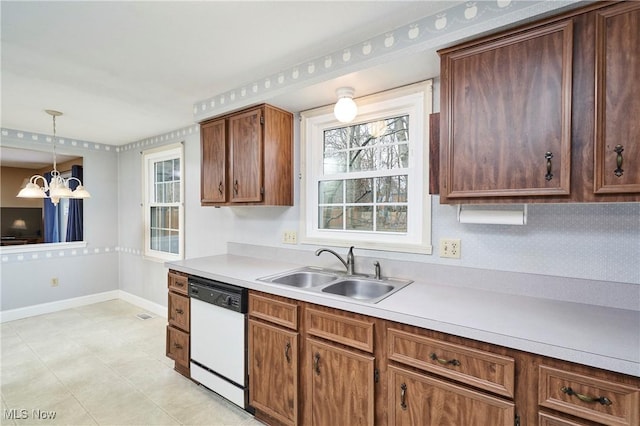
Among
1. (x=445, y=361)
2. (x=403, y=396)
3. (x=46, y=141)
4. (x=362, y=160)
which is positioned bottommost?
(x=403, y=396)

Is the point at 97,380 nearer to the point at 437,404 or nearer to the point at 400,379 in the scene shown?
the point at 400,379

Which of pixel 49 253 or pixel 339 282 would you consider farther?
pixel 49 253

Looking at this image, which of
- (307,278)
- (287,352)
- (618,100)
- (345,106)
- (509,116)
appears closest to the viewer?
(618,100)

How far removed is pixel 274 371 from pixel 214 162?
179cm

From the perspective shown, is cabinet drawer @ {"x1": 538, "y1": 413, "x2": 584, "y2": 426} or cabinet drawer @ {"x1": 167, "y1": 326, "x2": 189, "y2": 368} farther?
cabinet drawer @ {"x1": 167, "y1": 326, "x2": 189, "y2": 368}

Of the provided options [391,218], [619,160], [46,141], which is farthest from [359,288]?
[46,141]

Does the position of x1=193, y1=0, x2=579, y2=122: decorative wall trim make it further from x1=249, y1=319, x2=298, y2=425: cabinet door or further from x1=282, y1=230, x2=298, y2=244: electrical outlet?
x1=249, y1=319, x2=298, y2=425: cabinet door

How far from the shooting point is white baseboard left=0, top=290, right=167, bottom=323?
150 inches

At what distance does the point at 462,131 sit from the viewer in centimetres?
150

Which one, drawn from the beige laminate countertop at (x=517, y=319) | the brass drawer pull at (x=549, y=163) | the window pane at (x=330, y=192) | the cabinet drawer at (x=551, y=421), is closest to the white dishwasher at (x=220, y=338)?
the beige laminate countertop at (x=517, y=319)

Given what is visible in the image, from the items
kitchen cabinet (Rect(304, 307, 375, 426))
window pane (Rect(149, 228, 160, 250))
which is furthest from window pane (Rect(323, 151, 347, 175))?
window pane (Rect(149, 228, 160, 250))

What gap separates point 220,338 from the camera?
2.15 meters

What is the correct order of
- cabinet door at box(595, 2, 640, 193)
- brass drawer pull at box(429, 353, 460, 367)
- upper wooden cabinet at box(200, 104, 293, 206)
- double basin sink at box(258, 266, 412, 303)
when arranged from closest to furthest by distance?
cabinet door at box(595, 2, 640, 193), brass drawer pull at box(429, 353, 460, 367), double basin sink at box(258, 266, 412, 303), upper wooden cabinet at box(200, 104, 293, 206)

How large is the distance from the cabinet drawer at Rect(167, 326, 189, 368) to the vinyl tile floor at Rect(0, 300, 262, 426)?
0.51ft
